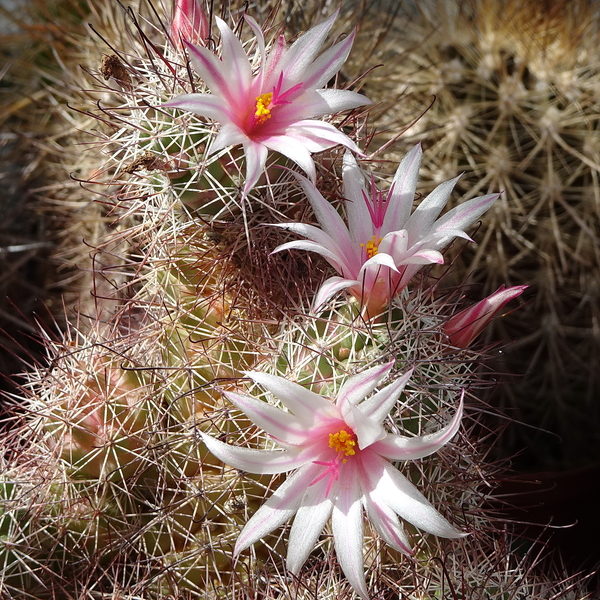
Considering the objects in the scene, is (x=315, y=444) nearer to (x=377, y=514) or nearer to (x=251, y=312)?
(x=377, y=514)

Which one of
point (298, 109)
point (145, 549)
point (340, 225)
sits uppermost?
point (298, 109)

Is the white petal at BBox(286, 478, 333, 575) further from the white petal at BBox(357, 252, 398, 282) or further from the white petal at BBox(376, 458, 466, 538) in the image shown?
the white petal at BBox(357, 252, 398, 282)

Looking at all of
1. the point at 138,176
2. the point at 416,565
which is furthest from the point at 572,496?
the point at 138,176

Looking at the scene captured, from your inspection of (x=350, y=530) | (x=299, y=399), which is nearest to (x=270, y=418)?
(x=299, y=399)

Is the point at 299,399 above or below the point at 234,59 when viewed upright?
below

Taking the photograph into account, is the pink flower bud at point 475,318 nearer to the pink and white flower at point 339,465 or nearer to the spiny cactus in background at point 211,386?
the spiny cactus in background at point 211,386

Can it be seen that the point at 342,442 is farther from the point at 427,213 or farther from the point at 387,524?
the point at 427,213
